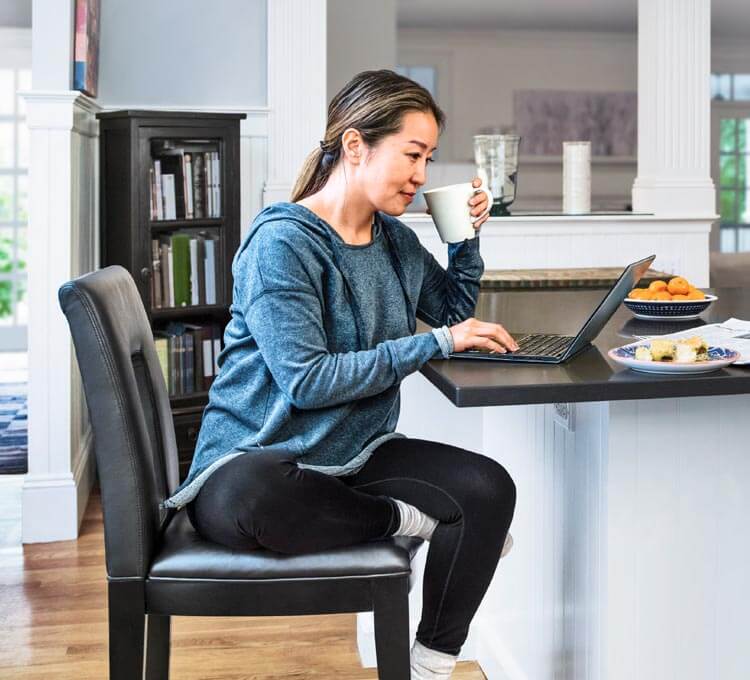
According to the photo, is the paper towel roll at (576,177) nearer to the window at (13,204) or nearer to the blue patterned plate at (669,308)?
the blue patterned plate at (669,308)

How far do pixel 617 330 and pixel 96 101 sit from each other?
2745 mm

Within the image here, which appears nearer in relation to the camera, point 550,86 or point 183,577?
A: point 183,577

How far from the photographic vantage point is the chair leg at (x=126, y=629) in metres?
1.63

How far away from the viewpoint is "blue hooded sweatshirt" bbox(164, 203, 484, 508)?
65.6 inches

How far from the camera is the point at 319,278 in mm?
1729

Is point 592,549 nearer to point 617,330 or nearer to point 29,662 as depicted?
point 617,330

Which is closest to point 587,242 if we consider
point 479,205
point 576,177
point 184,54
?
point 576,177

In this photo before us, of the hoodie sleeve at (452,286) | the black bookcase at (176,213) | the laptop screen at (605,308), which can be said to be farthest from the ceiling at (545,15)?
the laptop screen at (605,308)

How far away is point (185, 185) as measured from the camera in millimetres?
4078

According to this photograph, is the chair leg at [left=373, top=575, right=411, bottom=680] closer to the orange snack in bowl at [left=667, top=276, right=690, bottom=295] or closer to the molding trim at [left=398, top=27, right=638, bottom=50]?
the orange snack in bowl at [left=667, top=276, right=690, bottom=295]

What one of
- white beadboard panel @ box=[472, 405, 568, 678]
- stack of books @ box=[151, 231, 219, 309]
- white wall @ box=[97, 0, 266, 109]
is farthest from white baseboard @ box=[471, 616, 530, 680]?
white wall @ box=[97, 0, 266, 109]

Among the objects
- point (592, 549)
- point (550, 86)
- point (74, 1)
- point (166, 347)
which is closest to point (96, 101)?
point (74, 1)

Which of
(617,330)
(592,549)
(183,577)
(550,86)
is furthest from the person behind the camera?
(550,86)

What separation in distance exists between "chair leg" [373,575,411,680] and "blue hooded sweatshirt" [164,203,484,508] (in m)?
0.21
